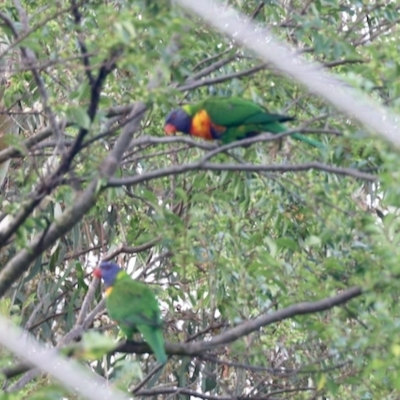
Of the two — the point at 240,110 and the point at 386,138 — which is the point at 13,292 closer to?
the point at 240,110

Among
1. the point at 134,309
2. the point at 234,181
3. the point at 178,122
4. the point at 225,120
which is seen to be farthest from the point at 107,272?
the point at 225,120

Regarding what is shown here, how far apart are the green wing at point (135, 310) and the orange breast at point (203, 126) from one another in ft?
2.39

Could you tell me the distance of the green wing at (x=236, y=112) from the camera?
4.11 m

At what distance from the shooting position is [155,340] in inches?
160

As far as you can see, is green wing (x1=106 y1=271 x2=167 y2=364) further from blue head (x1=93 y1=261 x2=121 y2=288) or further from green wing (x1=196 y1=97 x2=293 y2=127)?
green wing (x1=196 y1=97 x2=293 y2=127)

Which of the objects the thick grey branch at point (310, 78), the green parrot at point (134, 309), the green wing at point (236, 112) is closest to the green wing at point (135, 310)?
the green parrot at point (134, 309)

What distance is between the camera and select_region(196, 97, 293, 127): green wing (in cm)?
411

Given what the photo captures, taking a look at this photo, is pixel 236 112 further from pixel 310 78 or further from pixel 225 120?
pixel 310 78

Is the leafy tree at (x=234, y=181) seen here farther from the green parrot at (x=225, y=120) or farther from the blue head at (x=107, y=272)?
the blue head at (x=107, y=272)

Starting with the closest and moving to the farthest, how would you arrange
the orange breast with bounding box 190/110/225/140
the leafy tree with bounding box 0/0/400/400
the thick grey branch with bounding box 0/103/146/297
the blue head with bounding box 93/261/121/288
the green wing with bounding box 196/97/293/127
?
the leafy tree with bounding box 0/0/400/400, the thick grey branch with bounding box 0/103/146/297, the green wing with bounding box 196/97/293/127, the orange breast with bounding box 190/110/225/140, the blue head with bounding box 93/261/121/288

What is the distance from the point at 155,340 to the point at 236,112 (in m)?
0.97

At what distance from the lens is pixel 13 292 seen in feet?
20.0

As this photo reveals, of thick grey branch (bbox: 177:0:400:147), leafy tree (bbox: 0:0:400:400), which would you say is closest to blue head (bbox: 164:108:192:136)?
leafy tree (bbox: 0:0:400:400)

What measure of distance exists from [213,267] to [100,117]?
90 cm
